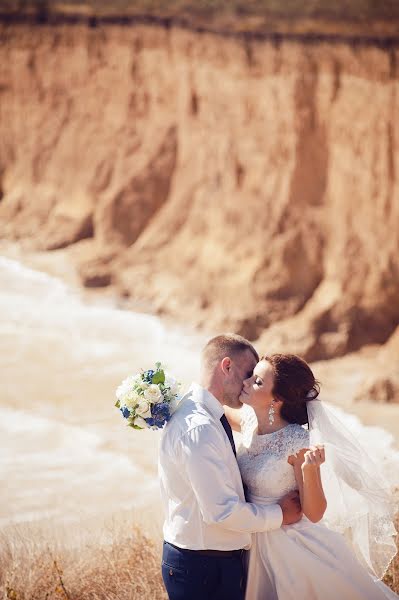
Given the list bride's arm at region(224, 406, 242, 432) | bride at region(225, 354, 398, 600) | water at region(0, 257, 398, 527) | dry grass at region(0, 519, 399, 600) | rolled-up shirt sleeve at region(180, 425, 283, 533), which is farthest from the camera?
water at region(0, 257, 398, 527)

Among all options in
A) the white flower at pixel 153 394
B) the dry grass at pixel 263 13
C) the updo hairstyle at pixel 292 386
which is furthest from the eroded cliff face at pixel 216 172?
the white flower at pixel 153 394

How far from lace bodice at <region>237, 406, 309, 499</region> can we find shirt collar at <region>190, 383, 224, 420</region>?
0.26m

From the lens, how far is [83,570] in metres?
4.52

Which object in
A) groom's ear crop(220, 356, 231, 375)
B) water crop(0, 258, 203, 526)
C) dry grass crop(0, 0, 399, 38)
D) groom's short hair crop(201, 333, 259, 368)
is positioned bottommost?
water crop(0, 258, 203, 526)

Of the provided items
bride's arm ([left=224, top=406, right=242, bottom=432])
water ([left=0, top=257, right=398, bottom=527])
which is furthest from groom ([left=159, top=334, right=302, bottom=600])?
water ([left=0, top=257, right=398, bottom=527])

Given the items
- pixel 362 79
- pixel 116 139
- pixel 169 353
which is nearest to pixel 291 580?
pixel 169 353

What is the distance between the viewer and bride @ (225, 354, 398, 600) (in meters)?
3.29

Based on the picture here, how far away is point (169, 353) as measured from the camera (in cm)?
1081

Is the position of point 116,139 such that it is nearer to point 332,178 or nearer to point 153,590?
point 332,178

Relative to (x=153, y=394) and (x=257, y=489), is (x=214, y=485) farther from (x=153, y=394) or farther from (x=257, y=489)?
(x=153, y=394)

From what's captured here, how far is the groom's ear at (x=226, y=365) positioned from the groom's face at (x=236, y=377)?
2 cm

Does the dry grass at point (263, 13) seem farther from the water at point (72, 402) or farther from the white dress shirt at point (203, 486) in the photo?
the white dress shirt at point (203, 486)

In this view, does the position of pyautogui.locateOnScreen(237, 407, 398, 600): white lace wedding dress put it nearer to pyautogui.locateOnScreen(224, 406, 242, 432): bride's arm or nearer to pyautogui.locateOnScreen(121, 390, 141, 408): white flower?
pyautogui.locateOnScreen(224, 406, 242, 432): bride's arm

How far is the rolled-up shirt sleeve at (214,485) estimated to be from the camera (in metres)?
3.06
